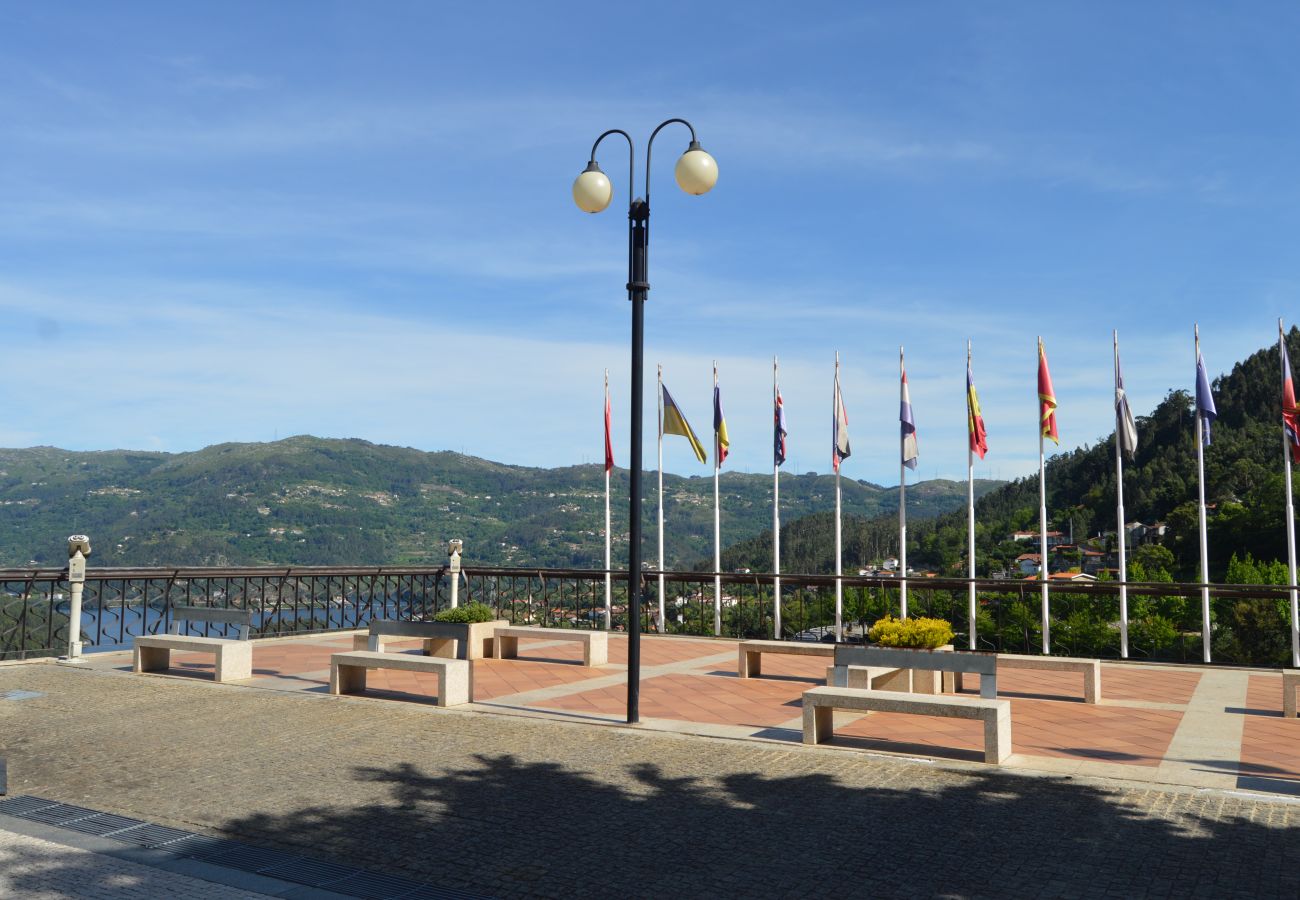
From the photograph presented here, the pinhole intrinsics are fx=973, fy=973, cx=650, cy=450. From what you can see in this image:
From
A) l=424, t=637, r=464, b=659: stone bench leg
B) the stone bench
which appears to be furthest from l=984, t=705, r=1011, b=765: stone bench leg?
l=424, t=637, r=464, b=659: stone bench leg

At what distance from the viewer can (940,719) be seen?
27.1ft

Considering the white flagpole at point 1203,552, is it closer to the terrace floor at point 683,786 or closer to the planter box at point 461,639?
the terrace floor at point 683,786

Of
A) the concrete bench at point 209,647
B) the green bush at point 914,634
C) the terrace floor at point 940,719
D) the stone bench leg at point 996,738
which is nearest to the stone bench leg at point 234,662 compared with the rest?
the concrete bench at point 209,647

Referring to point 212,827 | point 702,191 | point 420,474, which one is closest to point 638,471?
point 702,191

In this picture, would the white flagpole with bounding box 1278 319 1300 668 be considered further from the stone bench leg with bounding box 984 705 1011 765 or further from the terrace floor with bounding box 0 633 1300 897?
the stone bench leg with bounding box 984 705 1011 765

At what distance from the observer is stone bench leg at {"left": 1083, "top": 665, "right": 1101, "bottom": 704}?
8.96 m

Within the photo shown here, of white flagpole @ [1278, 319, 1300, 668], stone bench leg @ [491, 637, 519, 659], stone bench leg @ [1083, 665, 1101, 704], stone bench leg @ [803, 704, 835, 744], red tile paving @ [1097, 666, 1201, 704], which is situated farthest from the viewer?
stone bench leg @ [491, 637, 519, 659]

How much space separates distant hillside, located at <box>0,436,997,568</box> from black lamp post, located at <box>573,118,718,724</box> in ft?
165

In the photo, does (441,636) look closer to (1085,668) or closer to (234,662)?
(234,662)

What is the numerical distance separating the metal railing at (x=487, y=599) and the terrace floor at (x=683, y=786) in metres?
1.67

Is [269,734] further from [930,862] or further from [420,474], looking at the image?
[420,474]

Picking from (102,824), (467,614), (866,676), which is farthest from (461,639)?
(102,824)

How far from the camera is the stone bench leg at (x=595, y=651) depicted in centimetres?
1159

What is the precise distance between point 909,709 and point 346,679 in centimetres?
529
